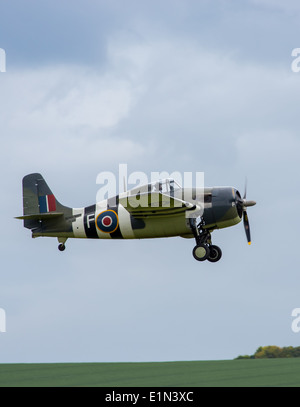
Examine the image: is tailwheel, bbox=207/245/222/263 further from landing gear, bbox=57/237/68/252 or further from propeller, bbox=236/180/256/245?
landing gear, bbox=57/237/68/252

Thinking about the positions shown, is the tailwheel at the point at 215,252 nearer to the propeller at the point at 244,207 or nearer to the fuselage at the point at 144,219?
the fuselage at the point at 144,219

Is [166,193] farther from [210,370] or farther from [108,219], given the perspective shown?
[210,370]

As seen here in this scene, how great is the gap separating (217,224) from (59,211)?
21.3ft

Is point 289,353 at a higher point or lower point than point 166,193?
lower

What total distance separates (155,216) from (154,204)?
0.80 meters

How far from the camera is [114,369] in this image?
27.4 meters

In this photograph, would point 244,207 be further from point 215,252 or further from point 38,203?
point 38,203

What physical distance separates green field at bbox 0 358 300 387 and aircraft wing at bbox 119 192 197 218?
18.6ft

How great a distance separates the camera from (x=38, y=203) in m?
31.0

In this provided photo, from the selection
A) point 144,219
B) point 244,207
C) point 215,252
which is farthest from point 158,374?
point 244,207

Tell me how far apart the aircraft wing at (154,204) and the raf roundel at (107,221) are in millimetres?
1140

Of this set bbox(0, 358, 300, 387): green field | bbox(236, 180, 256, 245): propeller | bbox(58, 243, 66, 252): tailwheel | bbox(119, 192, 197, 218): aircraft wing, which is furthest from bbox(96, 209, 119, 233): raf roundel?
bbox(0, 358, 300, 387): green field

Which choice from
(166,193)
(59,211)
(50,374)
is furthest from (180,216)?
(50,374)
